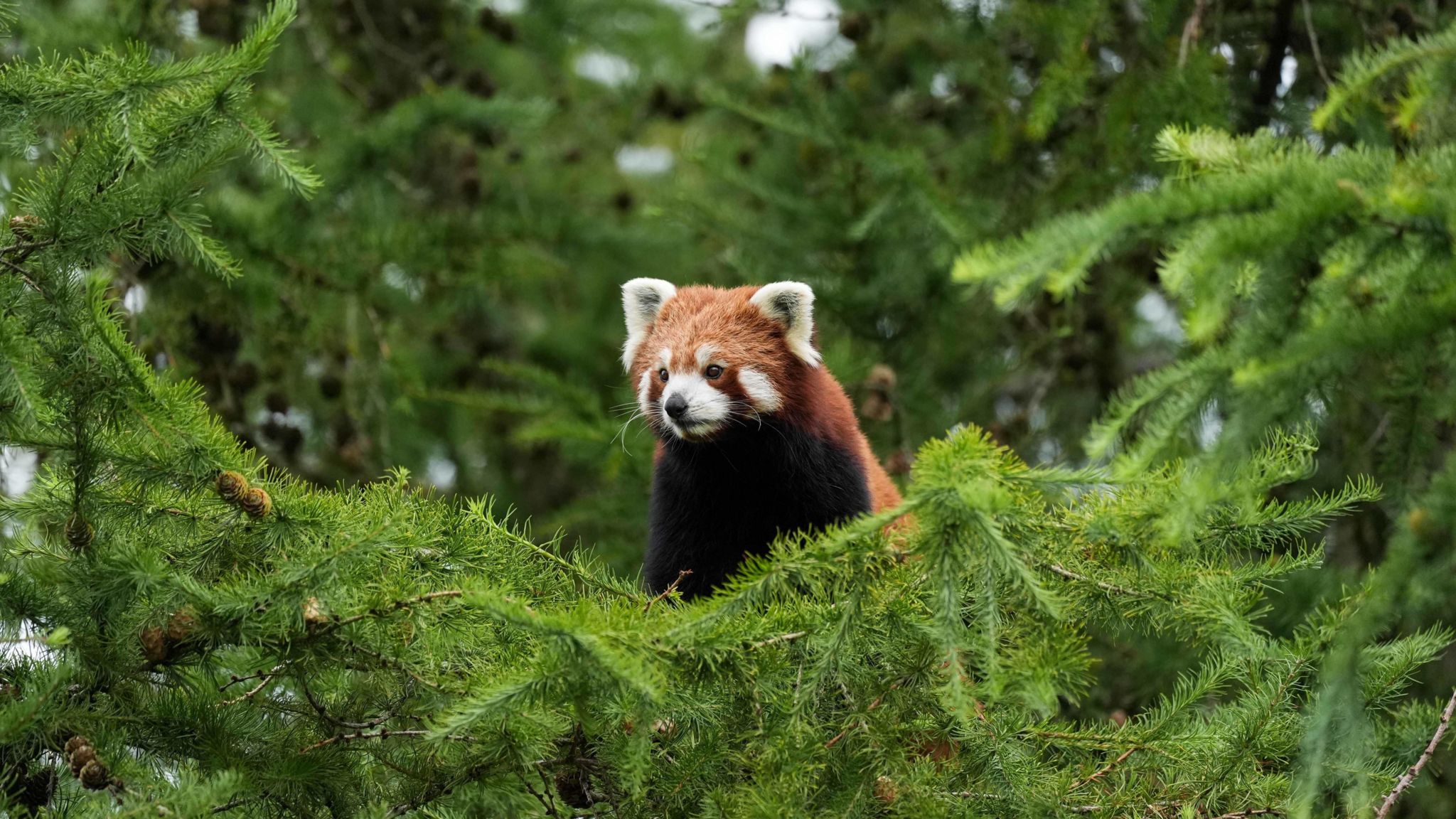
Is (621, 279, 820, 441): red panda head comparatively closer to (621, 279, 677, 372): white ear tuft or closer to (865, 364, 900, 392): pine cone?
(621, 279, 677, 372): white ear tuft

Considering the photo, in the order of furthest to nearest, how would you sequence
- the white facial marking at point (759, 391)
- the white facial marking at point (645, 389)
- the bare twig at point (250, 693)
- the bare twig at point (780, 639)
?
the white facial marking at point (645, 389)
the white facial marking at point (759, 391)
the bare twig at point (250, 693)
the bare twig at point (780, 639)

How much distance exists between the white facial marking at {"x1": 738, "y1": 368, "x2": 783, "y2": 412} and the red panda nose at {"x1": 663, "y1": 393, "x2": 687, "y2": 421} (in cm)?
27

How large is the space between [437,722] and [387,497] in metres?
0.71

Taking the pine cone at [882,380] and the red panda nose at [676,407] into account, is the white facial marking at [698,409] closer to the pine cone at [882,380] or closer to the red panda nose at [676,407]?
the red panda nose at [676,407]

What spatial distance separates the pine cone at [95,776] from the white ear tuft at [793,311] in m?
2.75

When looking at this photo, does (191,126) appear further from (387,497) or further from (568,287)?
(568,287)

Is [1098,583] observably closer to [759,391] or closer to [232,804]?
[759,391]

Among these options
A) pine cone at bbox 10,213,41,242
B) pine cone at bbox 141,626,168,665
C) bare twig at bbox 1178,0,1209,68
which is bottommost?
pine cone at bbox 141,626,168,665

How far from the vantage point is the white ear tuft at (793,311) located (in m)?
4.70

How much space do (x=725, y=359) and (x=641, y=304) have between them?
0.70 m

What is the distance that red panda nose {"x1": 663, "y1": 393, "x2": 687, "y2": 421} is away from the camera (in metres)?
4.45

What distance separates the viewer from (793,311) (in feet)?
15.5

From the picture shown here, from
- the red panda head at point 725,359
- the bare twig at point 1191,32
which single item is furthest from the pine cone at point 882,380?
the bare twig at point 1191,32

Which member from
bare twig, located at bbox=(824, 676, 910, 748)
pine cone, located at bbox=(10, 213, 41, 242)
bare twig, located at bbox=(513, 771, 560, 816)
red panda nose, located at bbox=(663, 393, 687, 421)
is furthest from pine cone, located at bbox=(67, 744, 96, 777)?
red panda nose, located at bbox=(663, 393, 687, 421)
